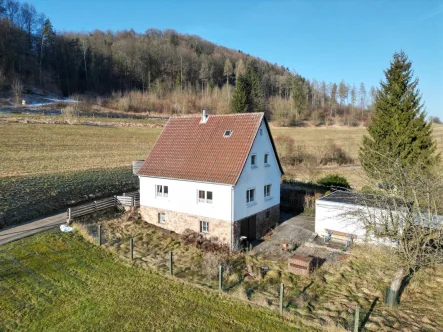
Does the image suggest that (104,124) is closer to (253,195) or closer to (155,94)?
(155,94)

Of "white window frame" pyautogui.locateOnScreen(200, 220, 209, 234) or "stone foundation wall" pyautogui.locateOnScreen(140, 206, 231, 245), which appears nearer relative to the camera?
"stone foundation wall" pyautogui.locateOnScreen(140, 206, 231, 245)

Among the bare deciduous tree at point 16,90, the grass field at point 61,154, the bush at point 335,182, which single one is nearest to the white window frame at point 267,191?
the grass field at point 61,154

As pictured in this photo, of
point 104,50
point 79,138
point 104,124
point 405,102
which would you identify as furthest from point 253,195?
point 104,50

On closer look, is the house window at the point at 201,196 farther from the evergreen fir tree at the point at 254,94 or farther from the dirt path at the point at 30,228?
the evergreen fir tree at the point at 254,94

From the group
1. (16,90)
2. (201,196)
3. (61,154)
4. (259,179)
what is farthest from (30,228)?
(16,90)

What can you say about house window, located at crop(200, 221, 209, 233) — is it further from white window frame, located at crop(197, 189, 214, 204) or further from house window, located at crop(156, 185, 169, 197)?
house window, located at crop(156, 185, 169, 197)

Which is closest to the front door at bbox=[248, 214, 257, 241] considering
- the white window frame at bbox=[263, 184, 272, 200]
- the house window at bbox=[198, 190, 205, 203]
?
the white window frame at bbox=[263, 184, 272, 200]
